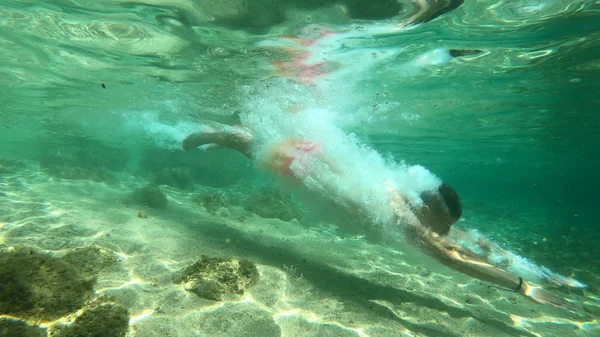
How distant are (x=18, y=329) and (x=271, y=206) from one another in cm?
1183

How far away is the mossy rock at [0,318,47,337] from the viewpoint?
316 cm

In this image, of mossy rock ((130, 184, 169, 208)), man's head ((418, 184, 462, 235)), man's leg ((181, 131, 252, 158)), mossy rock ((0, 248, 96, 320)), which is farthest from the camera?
mossy rock ((130, 184, 169, 208))

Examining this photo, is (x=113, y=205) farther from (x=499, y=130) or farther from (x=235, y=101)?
(x=499, y=130)

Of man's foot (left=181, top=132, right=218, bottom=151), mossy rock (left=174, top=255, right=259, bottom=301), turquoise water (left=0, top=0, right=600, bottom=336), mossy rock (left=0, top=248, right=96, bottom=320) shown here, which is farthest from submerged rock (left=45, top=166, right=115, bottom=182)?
mossy rock (left=174, top=255, right=259, bottom=301)

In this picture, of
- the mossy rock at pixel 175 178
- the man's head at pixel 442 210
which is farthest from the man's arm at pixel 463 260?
the mossy rock at pixel 175 178

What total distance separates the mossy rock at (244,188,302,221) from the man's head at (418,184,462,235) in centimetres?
864

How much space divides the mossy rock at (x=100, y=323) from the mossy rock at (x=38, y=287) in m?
0.33

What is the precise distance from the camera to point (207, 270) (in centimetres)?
566

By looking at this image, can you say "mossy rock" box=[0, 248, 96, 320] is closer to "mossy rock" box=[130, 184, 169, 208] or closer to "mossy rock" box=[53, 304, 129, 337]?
"mossy rock" box=[53, 304, 129, 337]

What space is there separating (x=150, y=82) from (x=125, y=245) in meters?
12.6

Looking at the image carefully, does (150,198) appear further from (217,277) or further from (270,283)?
(270,283)

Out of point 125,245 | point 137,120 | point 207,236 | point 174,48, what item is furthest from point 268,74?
point 137,120

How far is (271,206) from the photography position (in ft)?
49.1

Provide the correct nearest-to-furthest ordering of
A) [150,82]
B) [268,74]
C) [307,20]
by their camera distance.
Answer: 1. [307,20]
2. [268,74]
3. [150,82]
